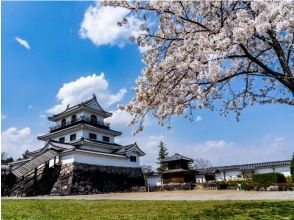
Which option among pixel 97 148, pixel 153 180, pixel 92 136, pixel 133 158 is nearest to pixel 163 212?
pixel 97 148

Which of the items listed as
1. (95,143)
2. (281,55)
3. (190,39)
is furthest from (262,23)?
(95,143)

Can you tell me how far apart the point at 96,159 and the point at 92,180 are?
2.59 m

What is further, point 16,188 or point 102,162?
point 102,162

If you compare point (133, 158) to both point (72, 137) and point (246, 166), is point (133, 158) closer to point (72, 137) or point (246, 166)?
point (72, 137)

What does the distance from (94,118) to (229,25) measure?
102 ft

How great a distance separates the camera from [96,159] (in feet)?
105

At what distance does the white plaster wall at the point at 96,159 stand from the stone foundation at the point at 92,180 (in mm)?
449

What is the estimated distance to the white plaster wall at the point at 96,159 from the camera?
30.0 meters

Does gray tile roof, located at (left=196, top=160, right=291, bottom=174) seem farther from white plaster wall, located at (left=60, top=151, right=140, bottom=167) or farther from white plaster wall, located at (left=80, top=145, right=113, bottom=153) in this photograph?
white plaster wall, located at (left=80, top=145, right=113, bottom=153)

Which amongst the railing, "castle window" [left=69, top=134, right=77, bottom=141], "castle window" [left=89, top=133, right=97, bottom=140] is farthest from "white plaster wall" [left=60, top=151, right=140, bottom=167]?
the railing

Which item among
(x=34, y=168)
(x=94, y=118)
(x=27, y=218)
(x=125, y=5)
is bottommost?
(x=27, y=218)

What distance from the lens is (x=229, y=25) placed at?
309 inches

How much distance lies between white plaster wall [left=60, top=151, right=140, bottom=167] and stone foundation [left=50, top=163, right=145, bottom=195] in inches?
17.7

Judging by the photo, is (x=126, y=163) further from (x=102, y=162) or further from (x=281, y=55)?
(x=281, y=55)
